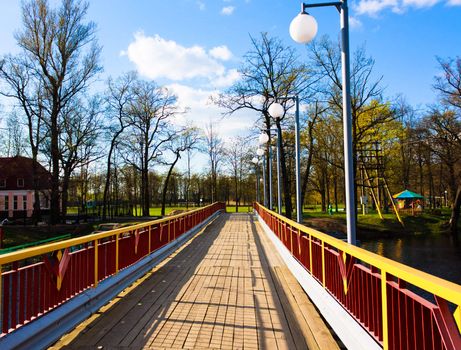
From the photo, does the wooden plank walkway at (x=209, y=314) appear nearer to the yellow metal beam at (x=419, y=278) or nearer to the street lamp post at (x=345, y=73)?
the yellow metal beam at (x=419, y=278)

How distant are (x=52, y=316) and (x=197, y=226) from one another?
1687 cm

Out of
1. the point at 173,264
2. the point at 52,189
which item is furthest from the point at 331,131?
the point at 173,264

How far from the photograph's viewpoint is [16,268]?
14.1 ft

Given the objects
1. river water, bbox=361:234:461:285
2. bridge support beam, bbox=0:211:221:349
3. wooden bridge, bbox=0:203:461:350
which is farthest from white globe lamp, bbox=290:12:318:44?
river water, bbox=361:234:461:285

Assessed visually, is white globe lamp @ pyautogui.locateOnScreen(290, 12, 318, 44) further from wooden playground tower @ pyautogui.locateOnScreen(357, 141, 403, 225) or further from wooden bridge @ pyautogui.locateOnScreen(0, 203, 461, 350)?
wooden playground tower @ pyautogui.locateOnScreen(357, 141, 403, 225)

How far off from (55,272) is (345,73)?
208 inches

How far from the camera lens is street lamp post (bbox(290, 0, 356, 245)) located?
5.97m

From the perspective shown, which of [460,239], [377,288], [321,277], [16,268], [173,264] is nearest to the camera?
[377,288]

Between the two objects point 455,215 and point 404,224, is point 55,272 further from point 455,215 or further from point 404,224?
point 455,215

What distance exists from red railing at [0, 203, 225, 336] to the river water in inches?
565

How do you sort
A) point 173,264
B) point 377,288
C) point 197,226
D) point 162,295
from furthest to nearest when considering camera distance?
point 197,226 → point 173,264 → point 162,295 → point 377,288

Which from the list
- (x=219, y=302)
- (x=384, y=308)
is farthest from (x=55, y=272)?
(x=384, y=308)

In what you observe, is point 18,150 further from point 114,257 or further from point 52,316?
point 52,316

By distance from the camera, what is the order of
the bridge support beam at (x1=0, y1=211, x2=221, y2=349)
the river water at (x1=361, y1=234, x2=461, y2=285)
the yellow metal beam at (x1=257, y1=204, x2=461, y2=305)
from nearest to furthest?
the yellow metal beam at (x1=257, y1=204, x2=461, y2=305) → the bridge support beam at (x1=0, y1=211, x2=221, y2=349) → the river water at (x1=361, y1=234, x2=461, y2=285)
